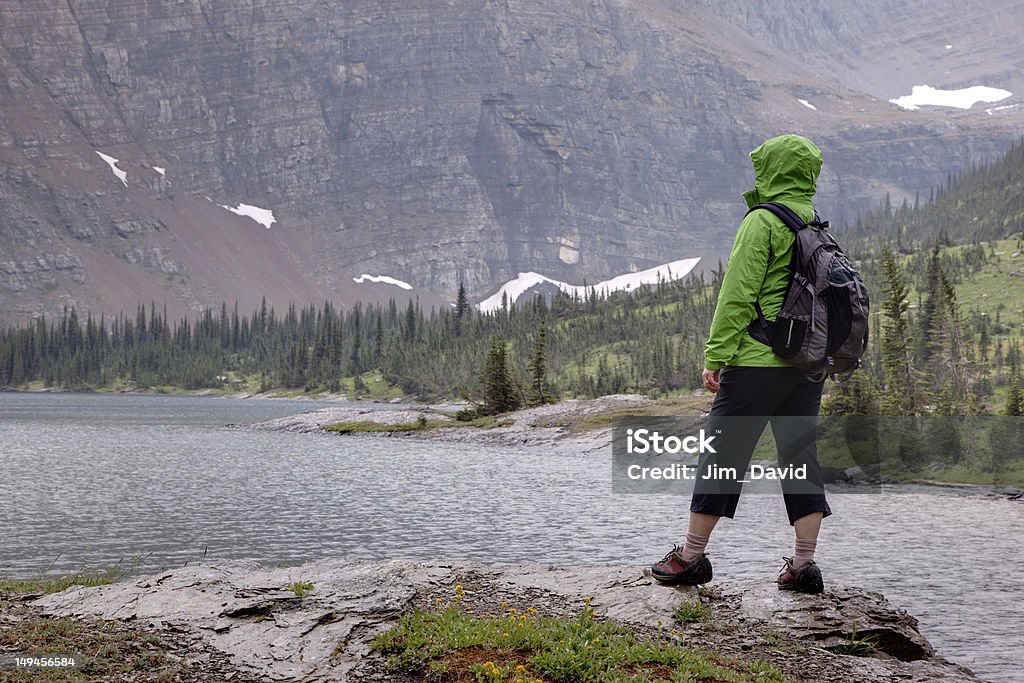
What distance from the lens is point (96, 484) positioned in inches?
1772

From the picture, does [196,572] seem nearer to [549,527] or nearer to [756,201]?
[756,201]

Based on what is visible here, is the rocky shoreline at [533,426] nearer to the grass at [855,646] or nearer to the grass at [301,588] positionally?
the grass at [301,588]

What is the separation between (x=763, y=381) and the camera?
36.0ft

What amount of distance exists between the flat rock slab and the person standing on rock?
0.70 meters

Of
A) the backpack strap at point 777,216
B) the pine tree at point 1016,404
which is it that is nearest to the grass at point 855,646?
the backpack strap at point 777,216

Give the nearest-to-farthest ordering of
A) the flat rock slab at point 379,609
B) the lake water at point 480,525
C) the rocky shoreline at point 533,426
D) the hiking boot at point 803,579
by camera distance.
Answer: the flat rock slab at point 379,609
the hiking boot at point 803,579
the lake water at point 480,525
the rocky shoreline at point 533,426

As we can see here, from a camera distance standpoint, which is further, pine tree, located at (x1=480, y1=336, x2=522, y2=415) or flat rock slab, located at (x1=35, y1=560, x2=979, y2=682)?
pine tree, located at (x1=480, y1=336, x2=522, y2=415)

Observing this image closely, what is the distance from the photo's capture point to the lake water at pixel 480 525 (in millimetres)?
19188

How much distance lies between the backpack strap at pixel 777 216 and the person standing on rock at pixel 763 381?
0.06m

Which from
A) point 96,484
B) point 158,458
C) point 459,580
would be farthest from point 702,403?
point 459,580

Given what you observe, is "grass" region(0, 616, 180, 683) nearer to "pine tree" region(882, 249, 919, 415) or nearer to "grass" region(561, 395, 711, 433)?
"pine tree" region(882, 249, 919, 415)

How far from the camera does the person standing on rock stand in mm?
11008


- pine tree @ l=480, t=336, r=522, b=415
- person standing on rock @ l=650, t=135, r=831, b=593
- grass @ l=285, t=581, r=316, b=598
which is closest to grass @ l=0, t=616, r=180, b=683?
grass @ l=285, t=581, r=316, b=598

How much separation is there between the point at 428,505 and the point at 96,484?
18907mm
